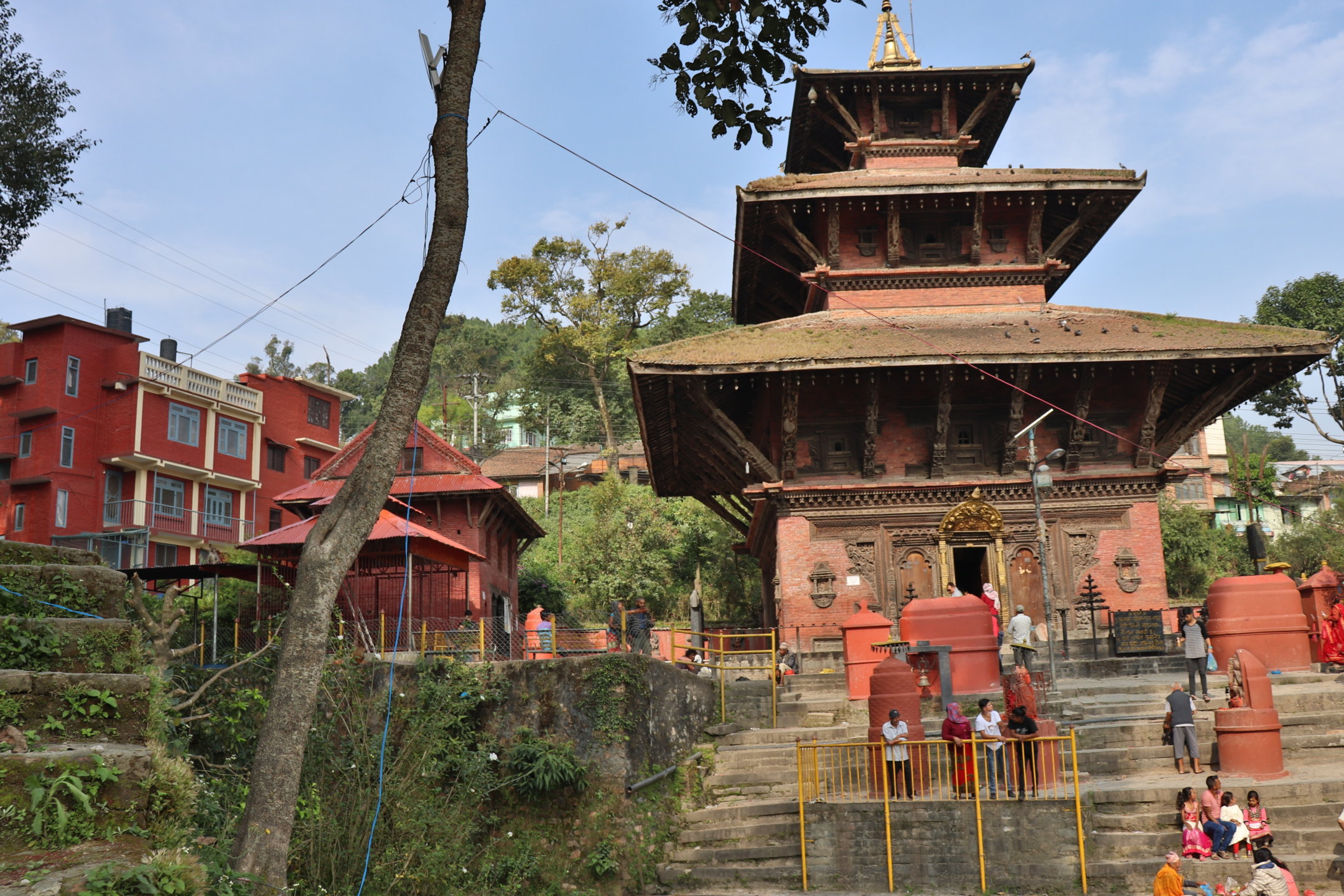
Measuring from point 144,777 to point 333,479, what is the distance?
73.9ft

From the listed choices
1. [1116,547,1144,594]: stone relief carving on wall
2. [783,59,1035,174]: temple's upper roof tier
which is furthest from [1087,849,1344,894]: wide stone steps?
[783,59,1035,174]: temple's upper roof tier

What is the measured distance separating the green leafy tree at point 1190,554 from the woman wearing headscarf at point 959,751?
31.9 metres

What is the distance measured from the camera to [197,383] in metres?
44.5

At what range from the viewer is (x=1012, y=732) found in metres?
14.6

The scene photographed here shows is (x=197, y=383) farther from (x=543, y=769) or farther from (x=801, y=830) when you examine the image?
(x=801, y=830)

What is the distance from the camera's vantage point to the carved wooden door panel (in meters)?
23.2

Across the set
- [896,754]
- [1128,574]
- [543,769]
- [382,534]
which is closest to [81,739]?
[543,769]

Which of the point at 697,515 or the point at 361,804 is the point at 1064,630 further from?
the point at 697,515

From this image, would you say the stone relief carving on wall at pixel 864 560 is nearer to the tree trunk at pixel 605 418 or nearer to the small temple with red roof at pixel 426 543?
the small temple with red roof at pixel 426 543

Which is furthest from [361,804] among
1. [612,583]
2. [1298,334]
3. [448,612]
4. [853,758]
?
[612,583]

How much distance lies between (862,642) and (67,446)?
3147 cm

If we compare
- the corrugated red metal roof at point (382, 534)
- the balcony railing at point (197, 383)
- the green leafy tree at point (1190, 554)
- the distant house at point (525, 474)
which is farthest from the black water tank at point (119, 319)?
the green leafy tree at point (1190, 554)

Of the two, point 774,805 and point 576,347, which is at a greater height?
point 576,347

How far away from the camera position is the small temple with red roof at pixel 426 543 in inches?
858
